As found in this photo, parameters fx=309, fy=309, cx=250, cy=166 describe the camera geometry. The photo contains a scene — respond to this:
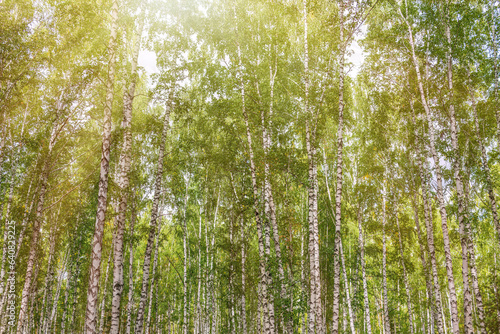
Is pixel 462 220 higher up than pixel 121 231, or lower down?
higher up

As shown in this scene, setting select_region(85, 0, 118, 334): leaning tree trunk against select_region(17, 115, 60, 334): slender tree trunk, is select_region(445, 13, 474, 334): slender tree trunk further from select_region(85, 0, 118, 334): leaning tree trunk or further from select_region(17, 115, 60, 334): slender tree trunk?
select_region(17, 115, 60, 334): slender tree trunk

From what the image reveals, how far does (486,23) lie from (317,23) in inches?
312

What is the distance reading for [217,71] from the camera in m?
15.5

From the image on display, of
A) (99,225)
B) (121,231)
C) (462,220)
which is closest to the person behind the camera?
(99,225)

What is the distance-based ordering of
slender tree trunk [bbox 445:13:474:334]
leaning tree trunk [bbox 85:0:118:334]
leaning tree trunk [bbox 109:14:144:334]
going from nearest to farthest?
leaning tree trunk [bbox 85:0:118:334]
leaning tree trunk [bbox 109:14:144:334]
slender tree trunk [bbox 445:13:474:334]

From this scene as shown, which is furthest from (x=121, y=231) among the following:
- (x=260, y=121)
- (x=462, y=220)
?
(x=462, y=220)

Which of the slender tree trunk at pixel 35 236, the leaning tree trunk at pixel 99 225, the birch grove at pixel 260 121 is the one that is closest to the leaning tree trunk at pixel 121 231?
the birch grove at pixel 260 121

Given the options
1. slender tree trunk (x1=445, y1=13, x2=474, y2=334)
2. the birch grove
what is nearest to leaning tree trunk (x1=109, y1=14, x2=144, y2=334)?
the birch grove

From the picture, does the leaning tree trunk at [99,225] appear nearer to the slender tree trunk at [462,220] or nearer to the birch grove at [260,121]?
the birch grove at [260,121]

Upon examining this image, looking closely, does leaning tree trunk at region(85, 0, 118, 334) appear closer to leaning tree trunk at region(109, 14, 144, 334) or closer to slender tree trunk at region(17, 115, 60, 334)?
leaning tree trunk at region(109, 14, 144, 334)

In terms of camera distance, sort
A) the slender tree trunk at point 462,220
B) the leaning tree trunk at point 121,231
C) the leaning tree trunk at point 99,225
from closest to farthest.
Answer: the leaning tree trunk at point 99,225 → the leaning tree trunk at point 121,231 → the slender tree trunk at point 462,220

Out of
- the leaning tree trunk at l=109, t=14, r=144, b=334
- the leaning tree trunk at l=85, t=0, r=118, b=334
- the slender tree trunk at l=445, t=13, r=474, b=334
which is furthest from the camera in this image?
the slender tree trunk at l=445, t=13, r=474, b=334

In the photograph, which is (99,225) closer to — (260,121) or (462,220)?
(260,121)

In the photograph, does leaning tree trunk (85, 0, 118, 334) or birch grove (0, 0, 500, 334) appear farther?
birch grove (0, 0, 500, 334)
